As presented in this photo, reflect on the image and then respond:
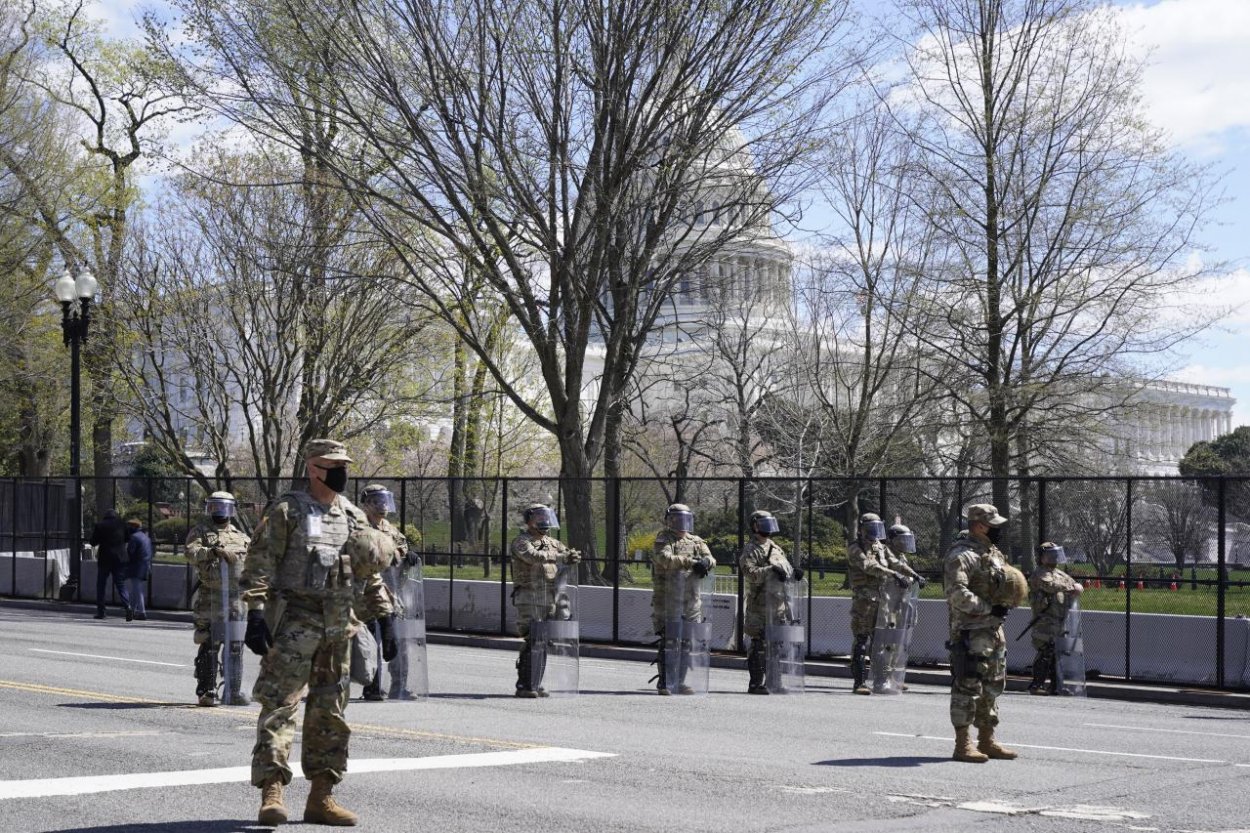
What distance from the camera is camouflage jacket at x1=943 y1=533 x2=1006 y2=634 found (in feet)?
36.9

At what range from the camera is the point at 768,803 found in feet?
30.4

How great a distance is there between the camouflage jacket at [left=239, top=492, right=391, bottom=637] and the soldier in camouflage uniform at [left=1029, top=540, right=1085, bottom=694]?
12299 mm

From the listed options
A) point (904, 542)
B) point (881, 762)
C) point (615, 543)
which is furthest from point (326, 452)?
point (615, 543)

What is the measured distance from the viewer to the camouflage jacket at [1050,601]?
61.3 feet

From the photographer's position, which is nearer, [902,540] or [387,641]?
[387,641]

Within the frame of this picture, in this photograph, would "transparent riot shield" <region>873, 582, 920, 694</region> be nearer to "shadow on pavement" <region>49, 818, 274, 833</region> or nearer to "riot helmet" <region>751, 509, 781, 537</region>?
"riot helmet" <region>751, 509, 781, 537</region>

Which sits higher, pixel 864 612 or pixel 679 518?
pixel 679 518

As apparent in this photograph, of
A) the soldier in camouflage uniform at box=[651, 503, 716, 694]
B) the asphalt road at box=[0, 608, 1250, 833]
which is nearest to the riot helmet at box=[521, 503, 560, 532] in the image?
the soldier in camouflage uniform at box=[651, 503, 716, 694]

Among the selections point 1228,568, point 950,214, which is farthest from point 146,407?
point 1228,568

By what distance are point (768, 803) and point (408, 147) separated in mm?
18467

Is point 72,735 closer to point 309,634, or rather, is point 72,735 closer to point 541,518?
point 309,634

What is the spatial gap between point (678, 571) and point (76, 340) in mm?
18453

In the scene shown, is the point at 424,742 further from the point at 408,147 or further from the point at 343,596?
the point at 408,147

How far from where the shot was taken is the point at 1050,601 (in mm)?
18812
